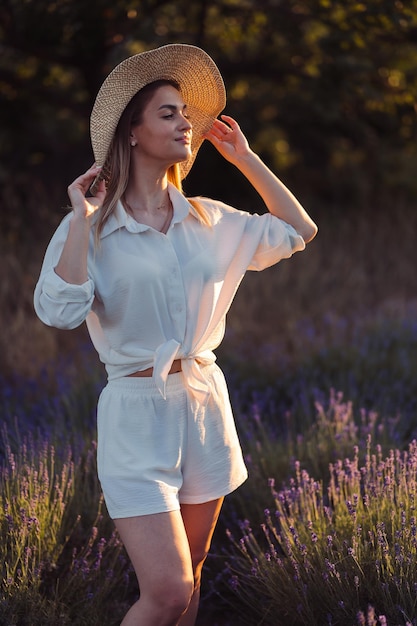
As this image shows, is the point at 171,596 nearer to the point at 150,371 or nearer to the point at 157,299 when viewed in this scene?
the point at 150,371

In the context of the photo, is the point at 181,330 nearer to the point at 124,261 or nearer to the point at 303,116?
the point at 124,261

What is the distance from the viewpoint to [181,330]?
280 centimetres

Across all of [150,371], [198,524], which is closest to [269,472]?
[198,524]

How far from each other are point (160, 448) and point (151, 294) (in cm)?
46

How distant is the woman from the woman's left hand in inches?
0.5

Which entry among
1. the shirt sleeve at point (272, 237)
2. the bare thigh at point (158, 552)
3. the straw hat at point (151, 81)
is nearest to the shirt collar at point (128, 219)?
the straw hat at point (151, 81)

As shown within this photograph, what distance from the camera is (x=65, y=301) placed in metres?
2.53

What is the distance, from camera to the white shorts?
265cm

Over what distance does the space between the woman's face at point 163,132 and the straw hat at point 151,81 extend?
7 centimetres

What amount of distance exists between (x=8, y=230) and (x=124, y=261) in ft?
19.8

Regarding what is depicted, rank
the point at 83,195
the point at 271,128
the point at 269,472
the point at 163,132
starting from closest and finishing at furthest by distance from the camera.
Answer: the point at 83,195, the point at 163,132, the point at 269,472, the point at 271,128

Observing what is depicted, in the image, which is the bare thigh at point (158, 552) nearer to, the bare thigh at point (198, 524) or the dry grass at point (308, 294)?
the bare thigh at point (198, 524)

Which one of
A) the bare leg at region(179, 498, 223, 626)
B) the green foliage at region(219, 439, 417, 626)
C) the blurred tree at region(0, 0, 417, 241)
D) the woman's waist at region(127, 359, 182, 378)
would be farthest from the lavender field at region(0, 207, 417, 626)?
the blurred tree at region(0, 0, 417, 241)

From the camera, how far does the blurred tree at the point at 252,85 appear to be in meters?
6.37
